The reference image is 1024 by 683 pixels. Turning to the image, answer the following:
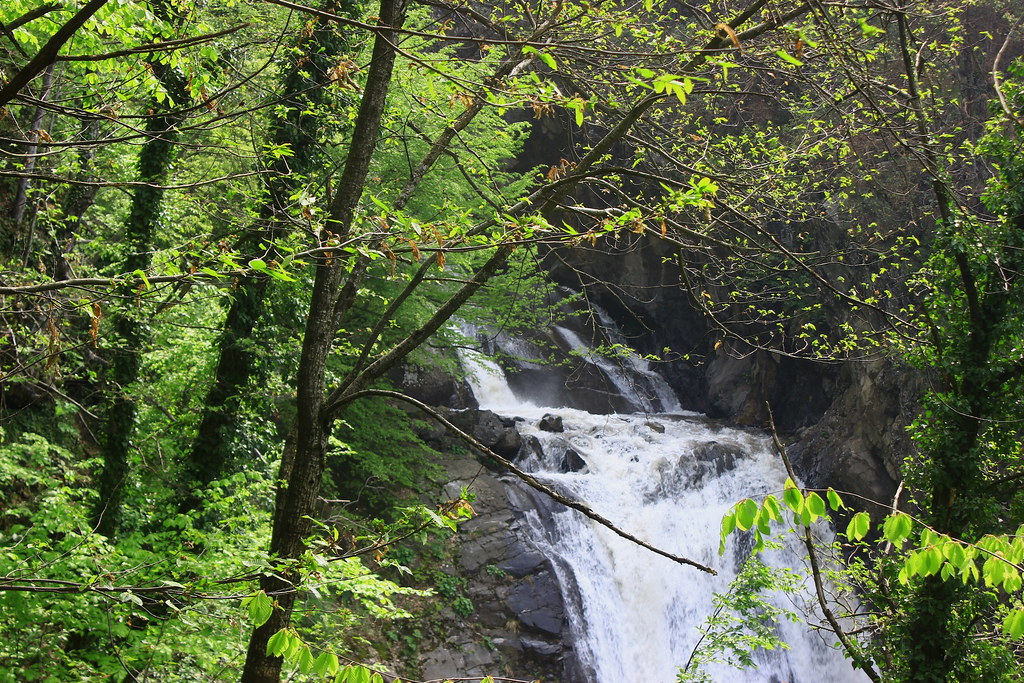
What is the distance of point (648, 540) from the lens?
13.4 m

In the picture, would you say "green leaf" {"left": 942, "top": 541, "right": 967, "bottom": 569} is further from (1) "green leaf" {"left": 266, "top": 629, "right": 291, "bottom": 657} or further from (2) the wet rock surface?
(2) the wet rock surface

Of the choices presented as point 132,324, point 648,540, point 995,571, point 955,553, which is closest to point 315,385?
point 955,553

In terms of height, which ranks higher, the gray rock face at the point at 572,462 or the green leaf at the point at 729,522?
the green leaf at the point at 729,522

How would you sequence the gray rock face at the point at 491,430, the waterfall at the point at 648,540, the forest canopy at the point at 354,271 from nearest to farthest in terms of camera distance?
the forest canopy at the point at 354,271
the waterfall at the point at 648,540
the gray rock face at the point at 491,430

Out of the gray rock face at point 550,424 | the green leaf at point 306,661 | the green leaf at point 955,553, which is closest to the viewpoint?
the green leaf at point 306,661

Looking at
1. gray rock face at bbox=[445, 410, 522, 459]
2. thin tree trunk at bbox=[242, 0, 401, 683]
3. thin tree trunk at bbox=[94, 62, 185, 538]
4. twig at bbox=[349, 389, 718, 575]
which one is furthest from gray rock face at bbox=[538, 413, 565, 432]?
twig at bbox=[349, 389, 718, 575]

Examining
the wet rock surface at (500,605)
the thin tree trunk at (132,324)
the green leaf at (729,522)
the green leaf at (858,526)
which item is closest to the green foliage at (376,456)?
the wet rock surface at (500,605)

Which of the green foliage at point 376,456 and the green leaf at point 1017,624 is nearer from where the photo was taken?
the green leaf at point 1017,624

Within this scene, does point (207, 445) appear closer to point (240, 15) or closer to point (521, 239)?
point (240, 15)

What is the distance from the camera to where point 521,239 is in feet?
8.69

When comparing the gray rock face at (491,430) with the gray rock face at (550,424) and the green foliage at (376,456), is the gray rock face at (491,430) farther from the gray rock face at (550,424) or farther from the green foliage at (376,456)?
the green foliage at (376,456)

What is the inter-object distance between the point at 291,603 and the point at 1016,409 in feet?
22.2

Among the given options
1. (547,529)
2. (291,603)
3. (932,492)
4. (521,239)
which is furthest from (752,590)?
(521,239)

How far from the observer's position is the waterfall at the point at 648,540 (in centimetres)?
1220
